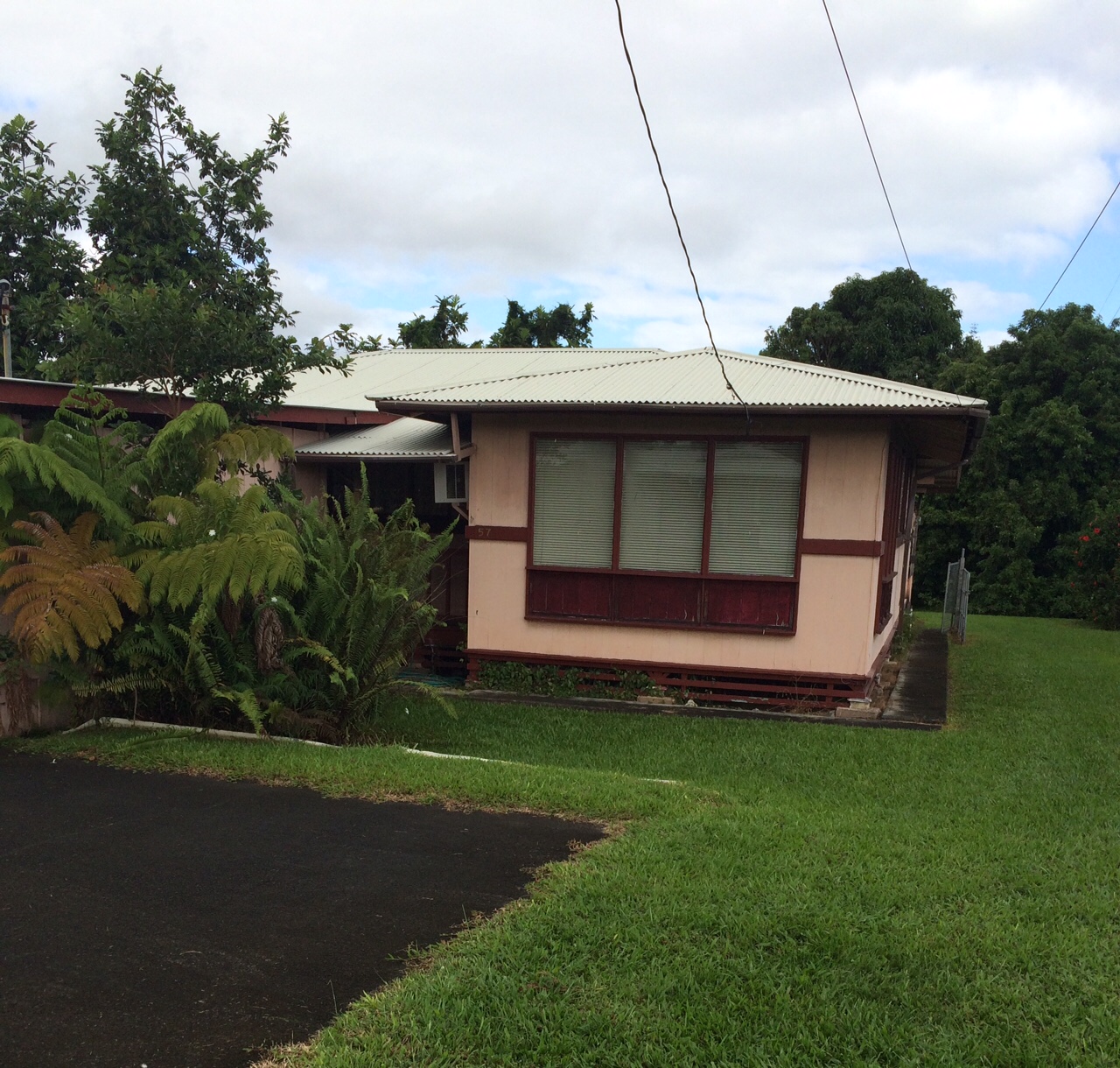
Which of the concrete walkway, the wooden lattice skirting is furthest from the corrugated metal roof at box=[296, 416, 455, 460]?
the concrete walkway

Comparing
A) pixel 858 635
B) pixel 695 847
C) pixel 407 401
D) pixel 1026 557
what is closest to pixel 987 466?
pixel 1026 557

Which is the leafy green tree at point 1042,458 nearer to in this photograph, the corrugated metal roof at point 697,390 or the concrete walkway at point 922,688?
the concrete walkway at point 922,688

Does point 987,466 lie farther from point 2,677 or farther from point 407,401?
point 2,677

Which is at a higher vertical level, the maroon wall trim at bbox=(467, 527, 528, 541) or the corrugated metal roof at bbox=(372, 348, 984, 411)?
the corrugated metal roof at bbox=(372, 348, 984, 411)

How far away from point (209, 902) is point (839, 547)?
290 inches

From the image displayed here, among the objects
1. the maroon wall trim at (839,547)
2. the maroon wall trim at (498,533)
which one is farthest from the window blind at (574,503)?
the maroon wall trim at (839,547)

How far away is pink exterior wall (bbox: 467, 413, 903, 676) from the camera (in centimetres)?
1020

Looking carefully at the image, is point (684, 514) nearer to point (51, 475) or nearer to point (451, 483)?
point (451, 483)

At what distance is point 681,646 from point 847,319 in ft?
82.0

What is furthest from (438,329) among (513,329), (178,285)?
(178,285)

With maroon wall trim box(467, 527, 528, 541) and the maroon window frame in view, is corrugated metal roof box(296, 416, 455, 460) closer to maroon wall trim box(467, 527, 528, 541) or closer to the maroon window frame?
maroon wall trim box(467, 527, 528, 541)

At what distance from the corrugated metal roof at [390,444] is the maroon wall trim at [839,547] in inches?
147

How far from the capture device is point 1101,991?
3.80m

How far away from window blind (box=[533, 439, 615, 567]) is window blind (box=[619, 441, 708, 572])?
0.19 metres
